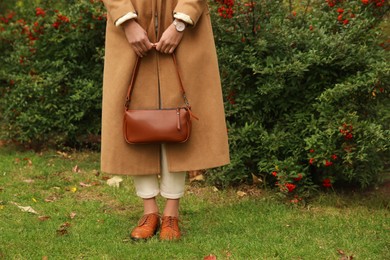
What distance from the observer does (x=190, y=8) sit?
12.0ft

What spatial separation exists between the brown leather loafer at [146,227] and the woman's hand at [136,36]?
103 cm

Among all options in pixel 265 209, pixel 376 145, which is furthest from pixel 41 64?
pixel 376 145

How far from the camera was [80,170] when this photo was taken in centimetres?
591

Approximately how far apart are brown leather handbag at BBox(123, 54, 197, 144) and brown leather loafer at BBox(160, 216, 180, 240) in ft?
1.83

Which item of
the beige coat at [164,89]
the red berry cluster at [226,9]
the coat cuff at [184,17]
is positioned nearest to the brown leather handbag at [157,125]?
the beige coat at [164,89]

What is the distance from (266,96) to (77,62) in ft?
7.86

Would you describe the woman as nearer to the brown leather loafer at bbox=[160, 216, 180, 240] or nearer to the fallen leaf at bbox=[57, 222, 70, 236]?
the brown leather loafer at bbox=[160, 216, 180, 240]

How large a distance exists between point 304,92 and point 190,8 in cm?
161

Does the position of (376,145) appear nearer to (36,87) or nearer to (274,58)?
(274,58)

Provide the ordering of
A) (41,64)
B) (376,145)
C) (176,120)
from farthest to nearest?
(41,64) < (376,145) < (176,120)

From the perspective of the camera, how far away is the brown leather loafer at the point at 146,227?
3975mm

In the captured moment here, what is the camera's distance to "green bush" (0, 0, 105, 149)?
6.34 m

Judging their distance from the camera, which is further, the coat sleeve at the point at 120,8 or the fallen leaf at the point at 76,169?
the fallen leaf at the point at 76,169

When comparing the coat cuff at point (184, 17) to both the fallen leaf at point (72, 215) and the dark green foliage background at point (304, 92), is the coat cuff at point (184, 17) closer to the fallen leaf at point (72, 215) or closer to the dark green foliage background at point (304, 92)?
the dark green foliage background at point (304, 92)
